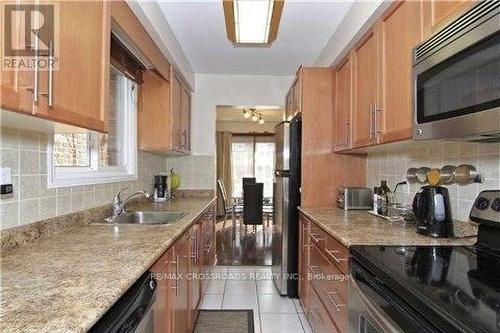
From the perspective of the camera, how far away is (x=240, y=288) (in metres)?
3.32

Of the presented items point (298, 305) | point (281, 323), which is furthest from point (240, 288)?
point (281, 323)

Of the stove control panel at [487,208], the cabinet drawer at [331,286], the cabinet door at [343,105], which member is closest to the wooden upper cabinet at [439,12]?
the stove control panel at [487,208]

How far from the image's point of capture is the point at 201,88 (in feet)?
13.9

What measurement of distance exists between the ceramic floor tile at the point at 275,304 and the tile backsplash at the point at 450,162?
134cm

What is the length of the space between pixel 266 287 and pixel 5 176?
8.58 ft

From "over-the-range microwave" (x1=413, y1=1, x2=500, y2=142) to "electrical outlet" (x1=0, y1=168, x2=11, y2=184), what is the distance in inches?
65.8

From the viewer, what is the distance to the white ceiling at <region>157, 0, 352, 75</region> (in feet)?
8.17

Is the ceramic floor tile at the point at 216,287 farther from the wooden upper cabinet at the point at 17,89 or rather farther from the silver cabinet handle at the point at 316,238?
the wooden upper cabinet at the point at 17,89

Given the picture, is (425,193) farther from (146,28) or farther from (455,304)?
(146,28)

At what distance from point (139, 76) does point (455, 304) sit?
2627 millimetres

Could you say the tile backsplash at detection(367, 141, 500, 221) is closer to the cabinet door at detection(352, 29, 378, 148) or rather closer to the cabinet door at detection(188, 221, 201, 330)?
the cabinet door at detection(352, 29, 378, 148)

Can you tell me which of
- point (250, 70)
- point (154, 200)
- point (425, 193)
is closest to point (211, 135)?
point (250, 70)

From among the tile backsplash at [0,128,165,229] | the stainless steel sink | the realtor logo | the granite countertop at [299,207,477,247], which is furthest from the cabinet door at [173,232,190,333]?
the realtor logo

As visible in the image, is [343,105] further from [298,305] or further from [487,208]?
[298,305]
